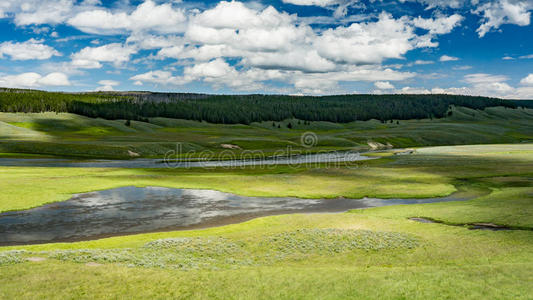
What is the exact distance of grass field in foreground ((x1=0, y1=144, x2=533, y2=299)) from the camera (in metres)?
18.9

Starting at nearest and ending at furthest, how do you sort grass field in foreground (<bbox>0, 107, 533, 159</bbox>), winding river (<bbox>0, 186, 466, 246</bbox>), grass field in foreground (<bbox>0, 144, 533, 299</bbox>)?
grass field in foreground (<bbox>0, 144, 533, 299</bbox>)
winding river (<bbox>0, 186, 466, 246</bbox>)
grass field in foreground (<bbox>0, 107, 533, 159</bbox>)

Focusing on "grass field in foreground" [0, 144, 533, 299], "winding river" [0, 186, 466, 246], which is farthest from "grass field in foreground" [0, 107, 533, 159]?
"grass field in foreground" [0, 144, 533, 299]

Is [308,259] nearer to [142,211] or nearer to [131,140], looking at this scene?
[142,211]

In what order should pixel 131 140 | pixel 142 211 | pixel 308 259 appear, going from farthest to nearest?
pixel 131 140
pixel 142 211
pixel 308 259

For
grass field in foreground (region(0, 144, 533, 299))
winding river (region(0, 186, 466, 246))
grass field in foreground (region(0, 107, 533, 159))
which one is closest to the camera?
grass field in foreground (region(0, 144, 533, 299))

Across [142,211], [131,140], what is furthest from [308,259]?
[131,140]

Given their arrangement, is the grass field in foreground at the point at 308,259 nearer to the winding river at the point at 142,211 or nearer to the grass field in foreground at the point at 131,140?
the winding river at the point at 142,211

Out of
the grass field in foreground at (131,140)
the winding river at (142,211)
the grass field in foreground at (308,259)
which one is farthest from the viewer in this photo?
the grass field in foreground at (131,140)

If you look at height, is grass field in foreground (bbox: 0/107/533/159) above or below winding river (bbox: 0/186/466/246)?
above

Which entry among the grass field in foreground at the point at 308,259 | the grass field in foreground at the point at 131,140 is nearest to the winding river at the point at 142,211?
the grass field in foreground at the point at 308,259

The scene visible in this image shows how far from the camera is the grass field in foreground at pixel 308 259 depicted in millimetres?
18859

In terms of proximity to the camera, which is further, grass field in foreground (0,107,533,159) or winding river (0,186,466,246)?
grass field in foreground (0,107,533,159)

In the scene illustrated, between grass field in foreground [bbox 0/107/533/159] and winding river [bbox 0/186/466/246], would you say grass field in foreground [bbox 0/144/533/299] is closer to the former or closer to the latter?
winding river [bbox 0/186/466/246]

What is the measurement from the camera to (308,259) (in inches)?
1046
